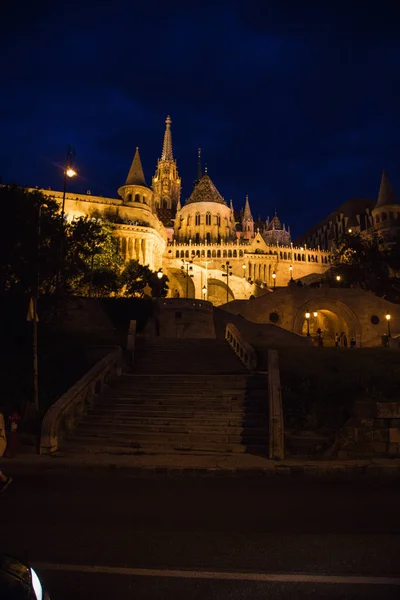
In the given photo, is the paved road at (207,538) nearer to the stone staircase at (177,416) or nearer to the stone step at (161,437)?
the stone staircase at (177,416)

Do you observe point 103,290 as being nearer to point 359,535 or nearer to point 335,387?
point 335,387

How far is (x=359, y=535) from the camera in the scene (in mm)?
5816

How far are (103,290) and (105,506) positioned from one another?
41119mm

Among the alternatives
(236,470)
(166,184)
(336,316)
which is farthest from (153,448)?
(166,184)

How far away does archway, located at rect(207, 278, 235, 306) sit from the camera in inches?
2921

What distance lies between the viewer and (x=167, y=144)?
12812 cm

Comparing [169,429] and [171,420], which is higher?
[171,420]

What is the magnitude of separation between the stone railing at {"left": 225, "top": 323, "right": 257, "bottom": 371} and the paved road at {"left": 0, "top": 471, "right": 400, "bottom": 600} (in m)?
9.29

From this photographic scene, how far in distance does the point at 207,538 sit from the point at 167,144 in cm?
13235

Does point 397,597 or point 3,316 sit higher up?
point 3,316

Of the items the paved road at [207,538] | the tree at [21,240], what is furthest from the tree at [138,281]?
the paved road at [207,538]

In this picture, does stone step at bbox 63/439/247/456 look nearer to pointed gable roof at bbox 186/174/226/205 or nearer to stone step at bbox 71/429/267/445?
stone step at bbox 71/429/267/445

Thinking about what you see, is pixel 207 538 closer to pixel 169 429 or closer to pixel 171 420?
pixel 169 429

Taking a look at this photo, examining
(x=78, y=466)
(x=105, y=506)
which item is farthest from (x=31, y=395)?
(x=105, y=506)
